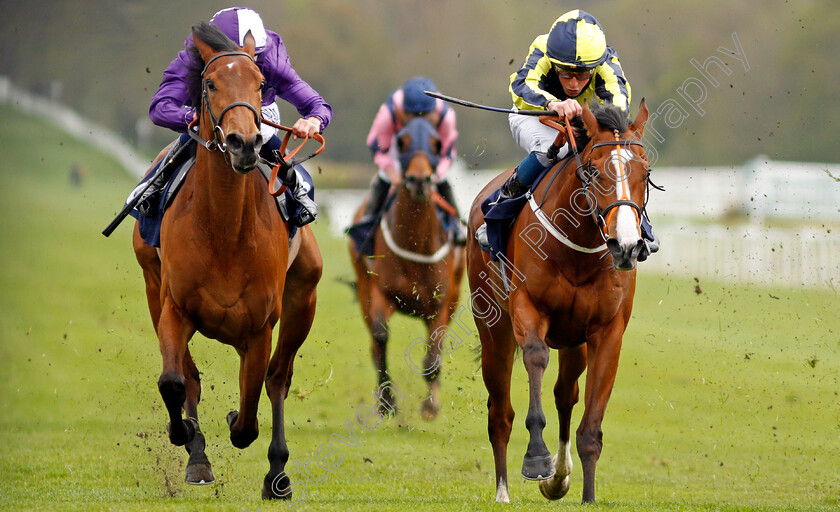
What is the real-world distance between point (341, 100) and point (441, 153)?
21.8 meters

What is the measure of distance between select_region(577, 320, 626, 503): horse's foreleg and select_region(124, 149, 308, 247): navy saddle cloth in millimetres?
1874

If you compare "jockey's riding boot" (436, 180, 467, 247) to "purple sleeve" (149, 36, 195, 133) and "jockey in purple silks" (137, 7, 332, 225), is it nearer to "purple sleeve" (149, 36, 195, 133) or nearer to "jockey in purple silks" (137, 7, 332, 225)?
"jockey in purple silks" (137, 7, 332, 225)

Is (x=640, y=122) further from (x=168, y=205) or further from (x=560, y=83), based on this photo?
(x=168, y=205)

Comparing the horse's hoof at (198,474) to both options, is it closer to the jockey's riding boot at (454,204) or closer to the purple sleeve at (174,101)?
the purple sleeve at (174,101)

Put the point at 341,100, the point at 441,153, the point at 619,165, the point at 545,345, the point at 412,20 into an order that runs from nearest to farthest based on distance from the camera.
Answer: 1. the point at 619,165
2. the point at 545,345
3. the point at 441,153
4. the point at 341,100
5. the point at 412,20

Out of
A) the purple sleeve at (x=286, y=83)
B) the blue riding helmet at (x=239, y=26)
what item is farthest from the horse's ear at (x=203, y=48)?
the purple sleeve at (x=286, y=83)

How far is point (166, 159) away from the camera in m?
6.19

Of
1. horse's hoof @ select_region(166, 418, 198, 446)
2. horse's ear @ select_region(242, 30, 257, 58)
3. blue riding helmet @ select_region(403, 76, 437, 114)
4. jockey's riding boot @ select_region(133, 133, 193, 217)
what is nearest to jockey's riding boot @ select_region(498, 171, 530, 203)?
horse's ear @ select_region(242, 30, 257, 58)

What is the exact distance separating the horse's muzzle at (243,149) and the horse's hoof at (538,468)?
203 cm

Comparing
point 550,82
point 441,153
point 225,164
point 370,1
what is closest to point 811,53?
point 370,1

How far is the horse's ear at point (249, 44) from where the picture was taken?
5445 mm

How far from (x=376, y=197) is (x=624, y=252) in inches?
216

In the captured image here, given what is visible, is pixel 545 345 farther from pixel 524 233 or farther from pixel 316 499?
pixel 316 499

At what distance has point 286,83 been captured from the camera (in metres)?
6.14
